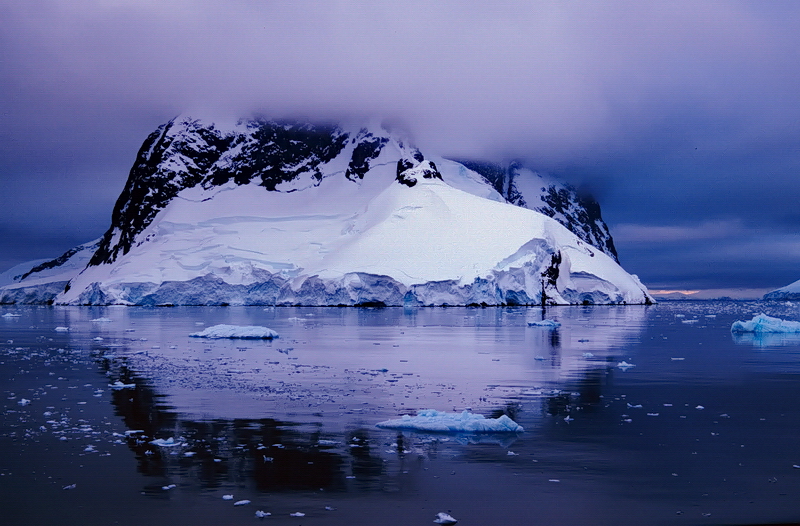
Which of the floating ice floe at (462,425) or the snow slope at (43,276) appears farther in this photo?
the snow slope at (43,276)

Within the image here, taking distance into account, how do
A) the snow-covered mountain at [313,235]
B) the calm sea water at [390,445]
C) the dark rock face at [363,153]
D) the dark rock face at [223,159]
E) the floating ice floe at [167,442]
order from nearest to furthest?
the calm sea water at [390,445]
the floating ice floe at [167,442]
the snow-covered mountain at [313,235]
the dark rock face at [363,153]
the dark rock face at [223,159]

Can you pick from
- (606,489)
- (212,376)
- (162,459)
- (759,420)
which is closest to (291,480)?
(162,459)

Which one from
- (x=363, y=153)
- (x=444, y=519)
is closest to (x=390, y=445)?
(x=444, y=519)

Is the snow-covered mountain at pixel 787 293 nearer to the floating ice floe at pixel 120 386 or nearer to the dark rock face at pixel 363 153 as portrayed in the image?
the dark rock face at pixel 363 153

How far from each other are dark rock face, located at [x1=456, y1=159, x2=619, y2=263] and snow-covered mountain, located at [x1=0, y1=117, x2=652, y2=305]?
34.2 meters

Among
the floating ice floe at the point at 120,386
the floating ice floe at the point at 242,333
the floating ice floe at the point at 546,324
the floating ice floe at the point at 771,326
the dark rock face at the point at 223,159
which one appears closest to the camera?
the floating ice floe at the point at 120,386

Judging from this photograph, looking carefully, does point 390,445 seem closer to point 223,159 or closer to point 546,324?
point 546,324

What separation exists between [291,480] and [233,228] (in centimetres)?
9478

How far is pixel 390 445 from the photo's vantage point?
30.1 ft

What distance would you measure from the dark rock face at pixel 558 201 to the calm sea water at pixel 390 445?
13453 centimetres

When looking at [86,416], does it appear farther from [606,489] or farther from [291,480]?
[606,489]

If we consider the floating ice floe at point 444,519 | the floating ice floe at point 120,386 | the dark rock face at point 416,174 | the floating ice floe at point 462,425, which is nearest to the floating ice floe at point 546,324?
the floating ice floe at point 120,386

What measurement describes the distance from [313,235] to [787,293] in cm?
10173

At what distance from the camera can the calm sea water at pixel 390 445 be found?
22.1 ft
